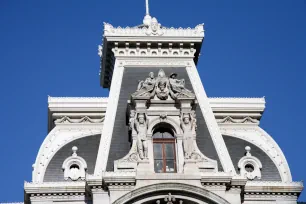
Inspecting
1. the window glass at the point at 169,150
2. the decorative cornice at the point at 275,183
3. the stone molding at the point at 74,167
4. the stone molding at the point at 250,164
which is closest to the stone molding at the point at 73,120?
the stone molding at the point at 74,167

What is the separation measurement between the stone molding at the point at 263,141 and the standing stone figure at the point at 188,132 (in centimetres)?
384

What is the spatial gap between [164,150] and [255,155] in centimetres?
519

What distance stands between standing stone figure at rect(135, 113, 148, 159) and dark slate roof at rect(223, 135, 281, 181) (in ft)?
16.4

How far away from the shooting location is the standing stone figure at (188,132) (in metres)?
44.0

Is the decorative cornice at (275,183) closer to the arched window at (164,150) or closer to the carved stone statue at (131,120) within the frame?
the arched window at (164,150)

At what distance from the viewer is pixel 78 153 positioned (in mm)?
46312

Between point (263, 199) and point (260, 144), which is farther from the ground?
point (260, 144)

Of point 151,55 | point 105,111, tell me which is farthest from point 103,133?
point 151,55

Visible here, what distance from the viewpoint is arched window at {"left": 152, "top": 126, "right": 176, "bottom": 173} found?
1741 inches

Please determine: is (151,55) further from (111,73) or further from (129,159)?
(129,159)

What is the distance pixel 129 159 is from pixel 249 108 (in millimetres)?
8107

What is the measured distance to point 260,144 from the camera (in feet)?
A: 157

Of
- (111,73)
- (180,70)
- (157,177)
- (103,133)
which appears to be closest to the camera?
(157,177)

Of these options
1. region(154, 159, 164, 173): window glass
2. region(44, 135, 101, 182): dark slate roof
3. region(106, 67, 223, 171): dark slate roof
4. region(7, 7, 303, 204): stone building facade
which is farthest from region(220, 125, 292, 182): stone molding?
region(44, 135, 101, 182): dark slate roof
